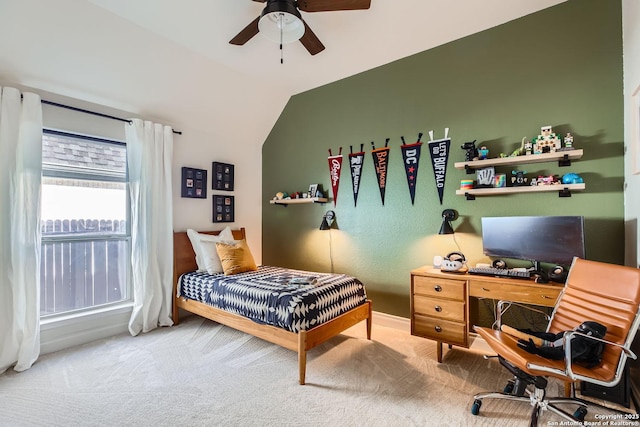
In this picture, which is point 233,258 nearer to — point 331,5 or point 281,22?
point 281,22

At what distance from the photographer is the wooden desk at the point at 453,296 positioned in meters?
2.25

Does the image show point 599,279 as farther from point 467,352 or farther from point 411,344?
point 411,344

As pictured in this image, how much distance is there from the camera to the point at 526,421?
1.86 meters

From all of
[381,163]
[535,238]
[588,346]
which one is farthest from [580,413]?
[381,163]

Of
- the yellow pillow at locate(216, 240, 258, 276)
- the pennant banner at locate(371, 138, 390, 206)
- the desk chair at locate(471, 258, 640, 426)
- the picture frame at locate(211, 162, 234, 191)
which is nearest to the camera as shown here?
the desk chair at locate(471, 258, 640, 426)

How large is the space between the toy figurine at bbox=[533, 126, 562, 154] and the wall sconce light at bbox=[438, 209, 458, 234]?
0.87 m

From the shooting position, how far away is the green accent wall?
2.43 m

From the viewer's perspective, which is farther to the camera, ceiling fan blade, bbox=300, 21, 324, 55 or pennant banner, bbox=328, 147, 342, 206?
pennant banner, bbox=328, 147, 342, 206

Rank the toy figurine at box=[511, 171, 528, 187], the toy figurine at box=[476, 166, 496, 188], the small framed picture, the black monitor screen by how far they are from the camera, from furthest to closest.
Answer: the small framed picture, the toy figurine at box=[476, 166, 496, 188], the toy figurine at box=[511, 171, 528, 187], the black monitor screen

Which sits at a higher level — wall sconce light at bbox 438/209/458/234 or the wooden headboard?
wall sconce light at bbox 438/209/458/234

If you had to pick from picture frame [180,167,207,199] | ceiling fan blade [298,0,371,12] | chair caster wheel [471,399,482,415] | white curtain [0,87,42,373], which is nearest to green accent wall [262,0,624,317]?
picture frame [180,167,207,199]

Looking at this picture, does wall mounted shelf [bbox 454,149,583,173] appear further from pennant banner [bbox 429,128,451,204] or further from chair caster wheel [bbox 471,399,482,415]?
chair caster wheel [bbox 471,399,482,415]

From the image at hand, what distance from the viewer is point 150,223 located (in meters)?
3.35

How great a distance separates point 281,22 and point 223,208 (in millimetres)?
2825
